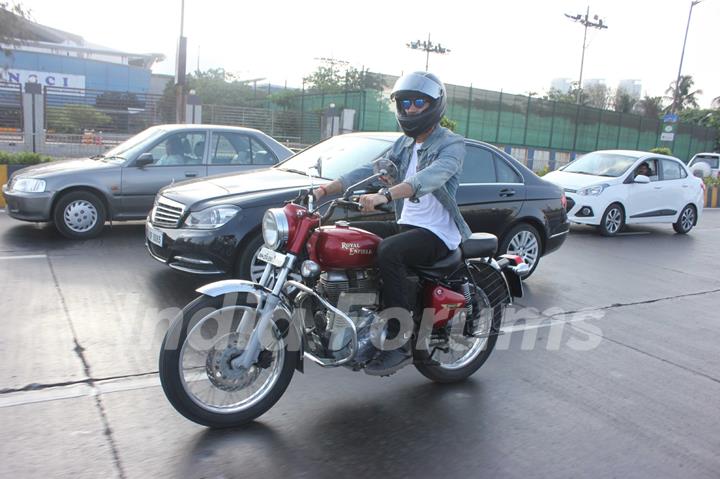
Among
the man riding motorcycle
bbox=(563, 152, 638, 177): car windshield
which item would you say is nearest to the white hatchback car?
bbox=(563, 152, 638, 177): car windshield

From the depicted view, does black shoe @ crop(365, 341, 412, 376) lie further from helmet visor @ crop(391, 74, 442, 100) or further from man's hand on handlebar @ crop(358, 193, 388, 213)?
helmet visor @ crop(391, 74, 442, 100)

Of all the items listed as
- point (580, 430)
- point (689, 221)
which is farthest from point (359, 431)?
point (689, 221)

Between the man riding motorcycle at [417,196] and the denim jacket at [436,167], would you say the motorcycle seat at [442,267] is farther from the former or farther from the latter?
the denim jacket at [436,167]

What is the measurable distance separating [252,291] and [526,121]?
118ft

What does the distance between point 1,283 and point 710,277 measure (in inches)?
339

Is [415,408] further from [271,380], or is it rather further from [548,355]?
[548,355]

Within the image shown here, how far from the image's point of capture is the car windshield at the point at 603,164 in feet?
40.8

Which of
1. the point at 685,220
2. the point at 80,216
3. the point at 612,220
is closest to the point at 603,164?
the point at 612,220

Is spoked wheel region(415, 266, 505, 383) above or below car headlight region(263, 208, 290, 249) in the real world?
below

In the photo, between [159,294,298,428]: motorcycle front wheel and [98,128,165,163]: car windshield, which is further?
[98,128,165,163]: car windshield

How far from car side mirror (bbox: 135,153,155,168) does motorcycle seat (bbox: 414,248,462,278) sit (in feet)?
18.0

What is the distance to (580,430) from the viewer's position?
378 centimetres

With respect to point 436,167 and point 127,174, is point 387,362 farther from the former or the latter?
point 127,174

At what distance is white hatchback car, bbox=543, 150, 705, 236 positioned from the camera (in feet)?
38.8
